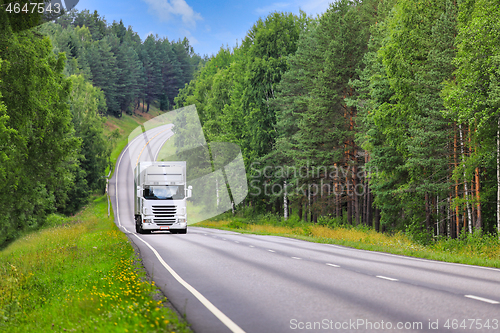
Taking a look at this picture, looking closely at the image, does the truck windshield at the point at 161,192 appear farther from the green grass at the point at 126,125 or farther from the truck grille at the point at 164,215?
the green grass at the point at 126,125

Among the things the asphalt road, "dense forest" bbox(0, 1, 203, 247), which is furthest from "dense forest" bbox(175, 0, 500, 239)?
"dense forest" bbox(0, 1, 203, 247)

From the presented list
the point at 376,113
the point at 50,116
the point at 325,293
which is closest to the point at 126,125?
the point at 50,116

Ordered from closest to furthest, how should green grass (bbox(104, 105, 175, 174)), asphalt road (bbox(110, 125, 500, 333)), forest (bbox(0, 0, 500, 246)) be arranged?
asphalt road (bbox(110, 125, 500, 333))
forest (bbox(0, 0, 500, 246))
green grass (bbox(104, 105, 175, 174))

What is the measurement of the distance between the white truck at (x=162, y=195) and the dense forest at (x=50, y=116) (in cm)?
445

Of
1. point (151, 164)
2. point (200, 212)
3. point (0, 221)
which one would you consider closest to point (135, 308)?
point (151, 164)

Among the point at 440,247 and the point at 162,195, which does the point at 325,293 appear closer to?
the point at 440,247

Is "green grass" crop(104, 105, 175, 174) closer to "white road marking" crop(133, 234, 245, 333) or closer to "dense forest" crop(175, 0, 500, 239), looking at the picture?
"dense forest" crop(175, 0, 500, 239)

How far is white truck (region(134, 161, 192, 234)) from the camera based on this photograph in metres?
→ 25.4

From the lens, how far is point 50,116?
2189cm

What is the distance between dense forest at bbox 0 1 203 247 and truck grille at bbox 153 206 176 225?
19.5 feet

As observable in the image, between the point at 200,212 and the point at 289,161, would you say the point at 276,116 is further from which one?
the point at 200,212

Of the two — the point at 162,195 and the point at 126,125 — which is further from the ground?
the point at 126,125

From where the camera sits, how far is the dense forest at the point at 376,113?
20250 millimetres

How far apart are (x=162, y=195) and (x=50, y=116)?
24.8 ft
